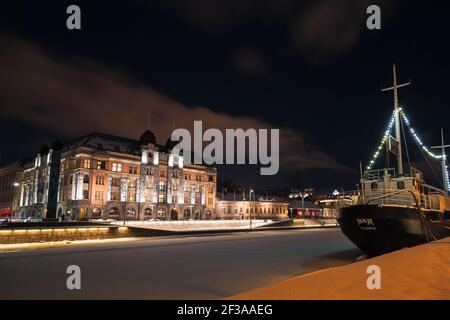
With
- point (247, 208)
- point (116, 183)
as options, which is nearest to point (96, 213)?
point (116, 183)

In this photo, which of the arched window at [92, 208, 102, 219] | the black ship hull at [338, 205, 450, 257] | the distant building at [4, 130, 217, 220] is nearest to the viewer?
the black ship hull at [338, 205, 450, 257]

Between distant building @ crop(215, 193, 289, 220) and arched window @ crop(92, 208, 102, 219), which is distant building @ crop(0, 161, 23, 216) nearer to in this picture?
arched window @ crop(92, 208, 102, 219)

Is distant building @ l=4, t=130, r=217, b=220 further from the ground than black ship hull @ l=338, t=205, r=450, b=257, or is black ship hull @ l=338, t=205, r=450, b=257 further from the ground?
distant building @ l=4, t=130, r=217, b=220

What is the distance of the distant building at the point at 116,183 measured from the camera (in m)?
75.6

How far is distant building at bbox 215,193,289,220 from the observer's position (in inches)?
4038

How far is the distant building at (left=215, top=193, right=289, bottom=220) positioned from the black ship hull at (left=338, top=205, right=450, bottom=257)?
74.6 m

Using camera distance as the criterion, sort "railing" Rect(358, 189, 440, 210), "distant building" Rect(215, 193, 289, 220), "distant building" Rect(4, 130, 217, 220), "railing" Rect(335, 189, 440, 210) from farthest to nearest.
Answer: "distant building" Rect(215, 193, 289, 220) < "distant building" Rect(4, 130, 217, 220) < "railing" Rect(335, 189, 440, 210) < "railing" Rect(358, 189, 440, 210)

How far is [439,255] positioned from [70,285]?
1559cm

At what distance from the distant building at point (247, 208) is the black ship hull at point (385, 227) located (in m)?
74.6

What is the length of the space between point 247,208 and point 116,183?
41915 mm

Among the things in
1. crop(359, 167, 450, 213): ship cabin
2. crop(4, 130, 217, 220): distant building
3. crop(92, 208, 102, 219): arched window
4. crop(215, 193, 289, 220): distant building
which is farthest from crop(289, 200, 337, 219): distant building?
crop(359, 167, 450, 213): ship cabin

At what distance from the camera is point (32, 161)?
9675 cm

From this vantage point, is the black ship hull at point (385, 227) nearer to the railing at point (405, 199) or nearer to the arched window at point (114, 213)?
the railing at point (405, 199)

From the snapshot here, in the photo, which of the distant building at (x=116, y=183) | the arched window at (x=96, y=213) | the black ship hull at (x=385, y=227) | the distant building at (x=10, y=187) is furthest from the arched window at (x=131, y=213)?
the black ship hull at (x=385, y=227)
